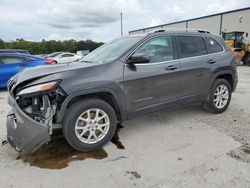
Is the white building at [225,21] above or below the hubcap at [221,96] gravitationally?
above

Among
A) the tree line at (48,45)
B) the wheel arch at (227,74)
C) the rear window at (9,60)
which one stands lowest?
the wheel arch at (227,74)

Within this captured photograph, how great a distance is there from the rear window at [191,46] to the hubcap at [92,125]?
1875 mm

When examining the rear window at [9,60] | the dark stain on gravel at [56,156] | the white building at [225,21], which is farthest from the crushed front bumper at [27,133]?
the white building at [225,21]

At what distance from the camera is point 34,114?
298cm

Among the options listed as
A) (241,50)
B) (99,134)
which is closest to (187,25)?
(241,50)

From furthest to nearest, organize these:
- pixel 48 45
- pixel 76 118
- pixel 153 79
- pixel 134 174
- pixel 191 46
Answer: pixel 48 45 < pixel 191 46 < pixel 153 79 < pixel 76 118 < pixel 134 174

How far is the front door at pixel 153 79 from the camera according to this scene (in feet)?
11.5

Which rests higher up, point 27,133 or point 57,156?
point 27,133

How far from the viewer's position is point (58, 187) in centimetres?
250

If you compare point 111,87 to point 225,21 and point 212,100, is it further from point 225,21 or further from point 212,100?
point 225,21

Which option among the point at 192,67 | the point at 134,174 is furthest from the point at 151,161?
the point at 192,67

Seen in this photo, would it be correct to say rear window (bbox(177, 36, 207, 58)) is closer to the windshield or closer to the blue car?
the windshield

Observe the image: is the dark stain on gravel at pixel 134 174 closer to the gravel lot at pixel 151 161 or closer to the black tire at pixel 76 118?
the gravel lot at pixel 151 161

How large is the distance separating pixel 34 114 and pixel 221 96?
12.2 ft
